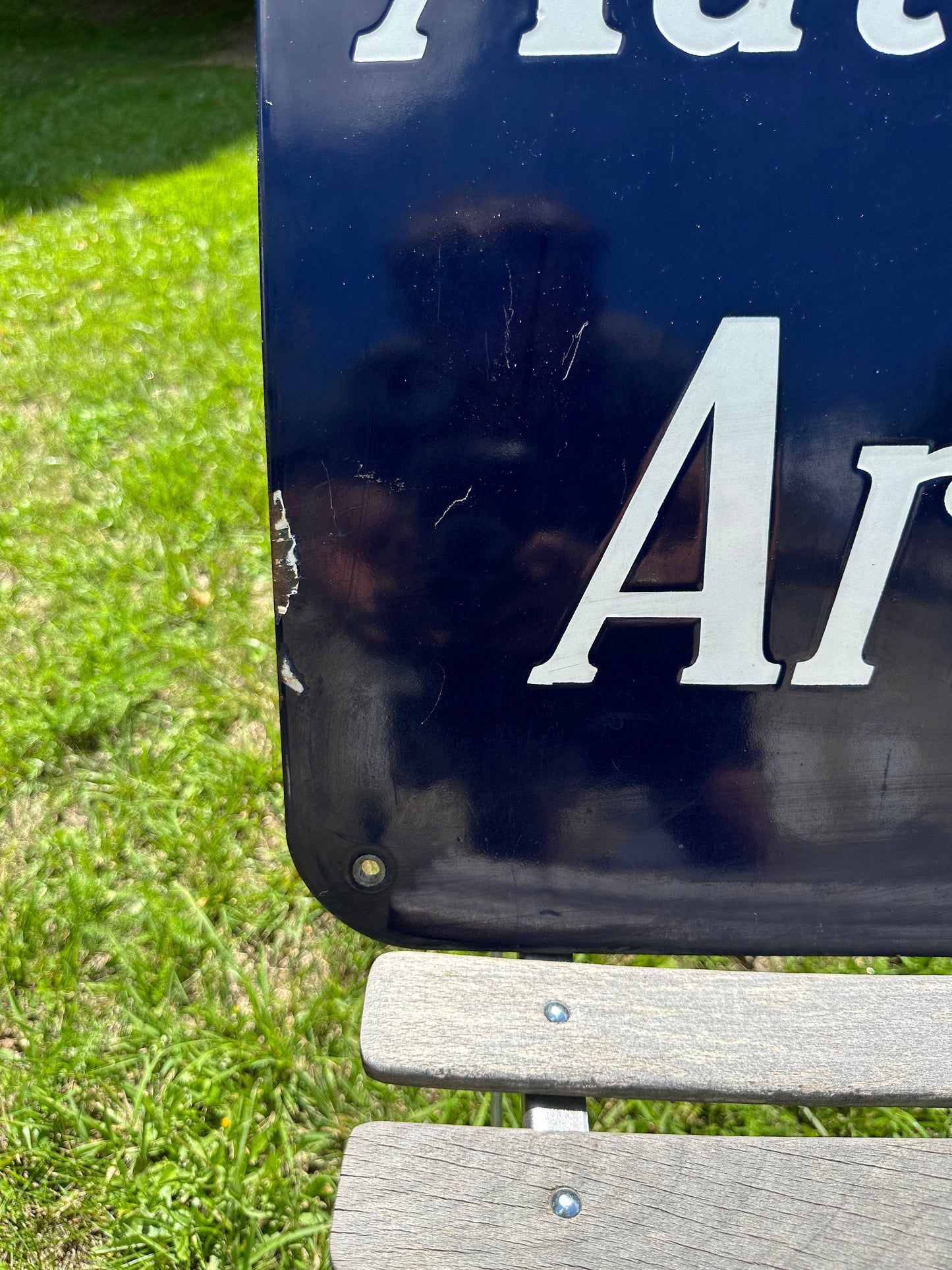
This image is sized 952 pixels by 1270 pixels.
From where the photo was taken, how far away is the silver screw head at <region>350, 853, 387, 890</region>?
853 mm

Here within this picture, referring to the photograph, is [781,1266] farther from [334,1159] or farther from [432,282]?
[334,1159]

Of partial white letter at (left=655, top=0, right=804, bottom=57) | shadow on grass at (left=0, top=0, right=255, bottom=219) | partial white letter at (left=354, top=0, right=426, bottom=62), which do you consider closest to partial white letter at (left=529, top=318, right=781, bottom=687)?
partial white letter at (left=655, top=0, right=804, bottom=57)

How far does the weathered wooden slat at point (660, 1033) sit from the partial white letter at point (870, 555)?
284 mm

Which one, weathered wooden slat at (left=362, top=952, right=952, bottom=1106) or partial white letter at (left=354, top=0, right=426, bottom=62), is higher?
partial white letter at (left=354, top=0, right=426, bottom=62)

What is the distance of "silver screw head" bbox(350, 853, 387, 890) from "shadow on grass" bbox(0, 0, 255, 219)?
4517 millimetres

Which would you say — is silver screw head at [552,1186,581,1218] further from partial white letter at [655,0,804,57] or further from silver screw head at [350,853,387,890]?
partial white letter at [655,0,804,57]

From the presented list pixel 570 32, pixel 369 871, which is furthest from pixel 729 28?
pixel 369 871

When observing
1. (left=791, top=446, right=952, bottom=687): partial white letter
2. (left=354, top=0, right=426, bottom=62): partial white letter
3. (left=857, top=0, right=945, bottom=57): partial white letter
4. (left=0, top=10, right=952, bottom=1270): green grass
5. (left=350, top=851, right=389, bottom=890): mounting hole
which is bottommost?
(left=0, top=10, right=952, bottom=1270): green grass

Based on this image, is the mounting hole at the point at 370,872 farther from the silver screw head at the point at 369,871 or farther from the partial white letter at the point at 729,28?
the partial white letter at the point at 729,28

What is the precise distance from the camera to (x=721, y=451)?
0.74 metres

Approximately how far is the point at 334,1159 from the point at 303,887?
453 mm

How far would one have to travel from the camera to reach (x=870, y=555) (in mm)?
760

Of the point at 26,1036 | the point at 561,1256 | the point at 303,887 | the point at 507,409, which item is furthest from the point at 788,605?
the point at 26,1036

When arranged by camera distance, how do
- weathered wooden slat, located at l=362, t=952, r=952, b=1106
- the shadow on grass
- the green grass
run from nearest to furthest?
Result: weathered wooden slat, located at l=362, t=952, r=952, b=1106 → the green grass → the shadow on grass
